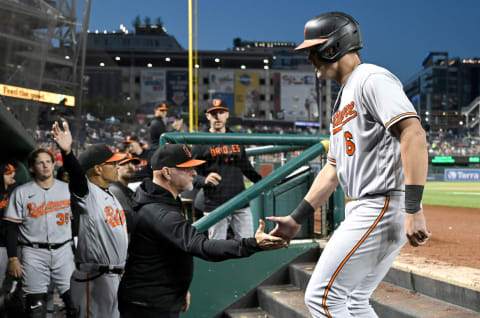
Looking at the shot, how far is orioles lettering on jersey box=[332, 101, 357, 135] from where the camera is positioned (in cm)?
219

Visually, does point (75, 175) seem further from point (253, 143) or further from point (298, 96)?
point (298, 96)

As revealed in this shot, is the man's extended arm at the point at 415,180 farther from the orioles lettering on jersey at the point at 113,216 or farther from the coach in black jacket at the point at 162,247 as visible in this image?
the orioles lettering on jersey at the point at 113,216

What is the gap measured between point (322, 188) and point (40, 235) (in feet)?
11.4

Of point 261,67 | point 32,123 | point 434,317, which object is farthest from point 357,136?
point 261,67

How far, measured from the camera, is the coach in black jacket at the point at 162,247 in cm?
238

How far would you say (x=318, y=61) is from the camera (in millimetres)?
2359

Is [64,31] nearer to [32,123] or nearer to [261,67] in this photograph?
[32,123]

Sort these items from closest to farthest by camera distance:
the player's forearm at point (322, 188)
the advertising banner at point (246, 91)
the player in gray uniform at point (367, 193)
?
the player in gray uniform at point (367, 193)
the player's forearm at point (322, 188)
the advertising banner at point (246, 91)

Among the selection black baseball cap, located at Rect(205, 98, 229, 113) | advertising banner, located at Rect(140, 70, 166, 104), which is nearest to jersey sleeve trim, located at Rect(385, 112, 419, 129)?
black baseball cap, located at Rect(205, 98, 229, 113)

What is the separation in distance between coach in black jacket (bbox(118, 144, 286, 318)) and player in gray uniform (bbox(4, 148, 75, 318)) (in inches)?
103

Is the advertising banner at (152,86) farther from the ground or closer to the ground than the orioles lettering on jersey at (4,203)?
farther from the ground

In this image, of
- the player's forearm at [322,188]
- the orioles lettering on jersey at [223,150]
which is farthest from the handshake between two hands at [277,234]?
the orioles lettering on jersey at [223,150]

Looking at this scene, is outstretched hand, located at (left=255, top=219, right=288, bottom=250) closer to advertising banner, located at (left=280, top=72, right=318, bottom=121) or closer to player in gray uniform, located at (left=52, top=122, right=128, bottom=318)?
player in gray uniform, located at (left=52, top=122, right=128, bottom=318)

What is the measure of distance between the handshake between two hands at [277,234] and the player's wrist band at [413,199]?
0.60 meters
